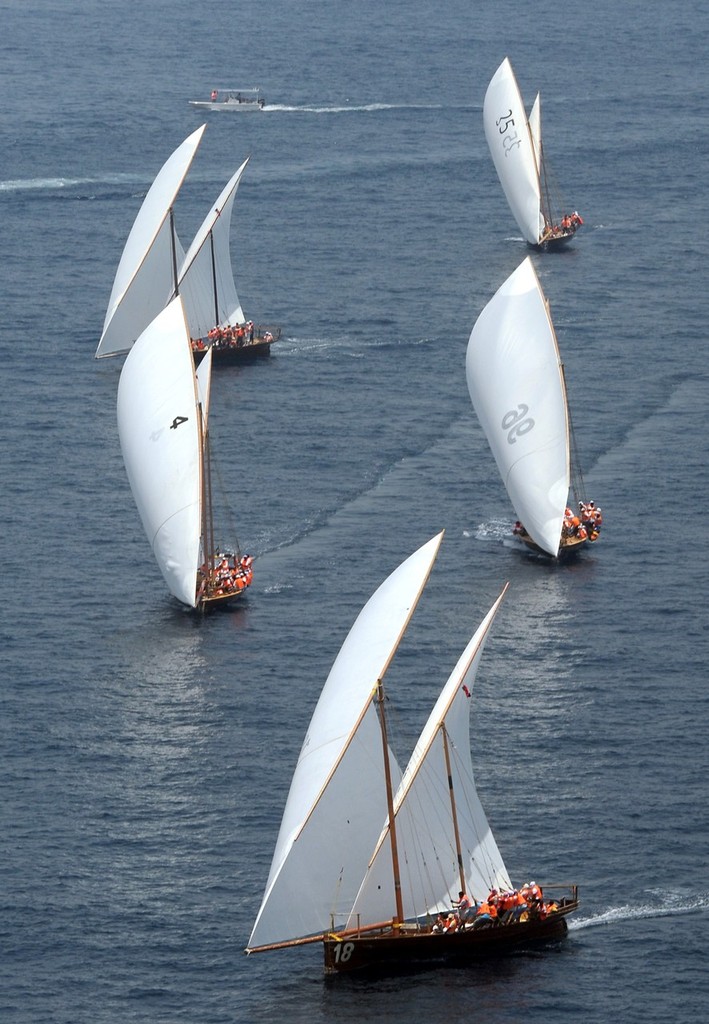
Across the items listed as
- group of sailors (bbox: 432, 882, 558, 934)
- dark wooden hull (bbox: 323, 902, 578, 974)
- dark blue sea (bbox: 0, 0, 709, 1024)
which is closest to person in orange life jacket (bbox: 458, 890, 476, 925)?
group of sailors (bbox: 432, 882, 558, 934)

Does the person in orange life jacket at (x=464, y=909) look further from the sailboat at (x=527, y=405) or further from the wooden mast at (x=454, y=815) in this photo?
the sailboat at (x=527, y=405)

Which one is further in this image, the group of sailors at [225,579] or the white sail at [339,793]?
the group of sailors at [225,579]

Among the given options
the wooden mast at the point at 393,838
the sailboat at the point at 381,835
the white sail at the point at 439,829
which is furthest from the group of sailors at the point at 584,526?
the wooden mast at the point at 393,838

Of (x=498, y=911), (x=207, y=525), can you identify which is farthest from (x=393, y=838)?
(x=207, y=525)

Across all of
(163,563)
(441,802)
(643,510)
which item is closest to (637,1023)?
(441,802)

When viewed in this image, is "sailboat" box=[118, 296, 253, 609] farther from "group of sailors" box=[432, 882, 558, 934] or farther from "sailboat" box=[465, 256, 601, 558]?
"group of sailors" box=[432, 882, 558, 934]

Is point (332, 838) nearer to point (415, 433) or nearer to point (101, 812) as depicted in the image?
point (101, 812)

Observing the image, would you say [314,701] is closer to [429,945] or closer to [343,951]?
[429,945]

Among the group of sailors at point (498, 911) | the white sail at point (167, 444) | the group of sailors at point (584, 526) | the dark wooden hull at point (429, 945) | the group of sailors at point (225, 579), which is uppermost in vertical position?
the white sail at point (167, 444)
